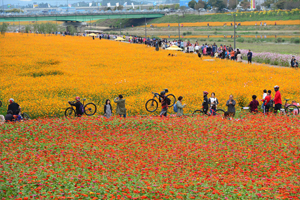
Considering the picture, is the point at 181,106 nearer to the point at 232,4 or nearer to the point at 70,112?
the point at 70,112

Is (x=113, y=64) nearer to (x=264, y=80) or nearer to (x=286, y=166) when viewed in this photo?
(x=264, y=80)

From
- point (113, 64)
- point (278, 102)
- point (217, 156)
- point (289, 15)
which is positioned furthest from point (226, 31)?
point (217, 156)

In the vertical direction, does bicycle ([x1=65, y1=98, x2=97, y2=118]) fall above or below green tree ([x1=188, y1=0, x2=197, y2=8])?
below

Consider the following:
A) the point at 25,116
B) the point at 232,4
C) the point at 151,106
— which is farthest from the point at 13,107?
the point at 232,4

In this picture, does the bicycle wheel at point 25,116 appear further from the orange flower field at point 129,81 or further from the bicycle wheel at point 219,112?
the bicycle wheel at point 219,112

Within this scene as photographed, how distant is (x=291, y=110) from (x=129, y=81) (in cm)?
1376

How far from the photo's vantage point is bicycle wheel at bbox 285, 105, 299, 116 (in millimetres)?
18328

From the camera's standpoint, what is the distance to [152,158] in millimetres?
12930

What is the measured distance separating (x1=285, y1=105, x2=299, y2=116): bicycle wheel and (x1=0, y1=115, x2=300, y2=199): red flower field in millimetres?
1118

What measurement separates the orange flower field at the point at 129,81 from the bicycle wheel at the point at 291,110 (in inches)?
122

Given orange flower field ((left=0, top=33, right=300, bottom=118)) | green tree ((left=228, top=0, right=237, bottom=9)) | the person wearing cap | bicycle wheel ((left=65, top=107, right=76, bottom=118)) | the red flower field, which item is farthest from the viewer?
green tree ((left=228, top=0, right=237, bottom=9))

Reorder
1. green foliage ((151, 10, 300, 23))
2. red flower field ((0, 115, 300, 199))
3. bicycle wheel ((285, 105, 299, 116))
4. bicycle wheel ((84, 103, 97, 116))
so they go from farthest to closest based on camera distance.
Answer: green foliage ((151, 10, 300, 23)) < bicycle wheel ((84, 103, 97, 116)) < bicycle wheel ((285, 105, 299, 116)) < red flower field ((0, 115, 300, 199))

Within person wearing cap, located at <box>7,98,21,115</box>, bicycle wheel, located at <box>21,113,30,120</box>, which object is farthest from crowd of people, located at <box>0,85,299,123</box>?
bicycle wheel, located at <box>21,113,30,120</box>

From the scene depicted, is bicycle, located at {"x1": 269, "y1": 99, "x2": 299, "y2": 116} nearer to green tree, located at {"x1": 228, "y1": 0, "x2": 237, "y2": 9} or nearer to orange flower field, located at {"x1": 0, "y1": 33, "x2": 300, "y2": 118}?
orange flower field, located at {"x1": 0, "y1": 33, "x2": 300, "y2": 118}
